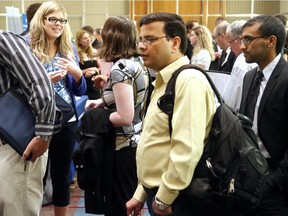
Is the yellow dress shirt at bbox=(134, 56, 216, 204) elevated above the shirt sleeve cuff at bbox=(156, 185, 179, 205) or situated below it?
above

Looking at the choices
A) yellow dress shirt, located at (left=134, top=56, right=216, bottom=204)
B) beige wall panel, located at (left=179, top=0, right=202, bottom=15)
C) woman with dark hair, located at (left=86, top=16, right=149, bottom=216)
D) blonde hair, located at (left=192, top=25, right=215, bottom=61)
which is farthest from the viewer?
beige wall panel, located at (left=179, top=0, right=202, bottom=15)

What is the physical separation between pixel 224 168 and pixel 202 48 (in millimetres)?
3881

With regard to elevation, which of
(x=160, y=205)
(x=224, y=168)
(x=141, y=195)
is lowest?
(x=141, y=195)

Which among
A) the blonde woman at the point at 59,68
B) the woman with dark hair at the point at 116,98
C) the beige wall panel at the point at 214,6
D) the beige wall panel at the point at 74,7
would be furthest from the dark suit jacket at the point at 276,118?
the beige wall panel at the point at 74,7

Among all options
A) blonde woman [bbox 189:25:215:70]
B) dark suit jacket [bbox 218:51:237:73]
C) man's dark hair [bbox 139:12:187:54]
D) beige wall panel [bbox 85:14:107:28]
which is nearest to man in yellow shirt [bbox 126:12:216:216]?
man's dark hair [bbox 139:12:187:54]

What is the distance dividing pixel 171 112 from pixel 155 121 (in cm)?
9

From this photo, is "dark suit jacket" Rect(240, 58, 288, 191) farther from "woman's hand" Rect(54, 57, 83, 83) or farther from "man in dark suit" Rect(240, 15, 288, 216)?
"woman's hand" Rect(54, 57, 83, 83)

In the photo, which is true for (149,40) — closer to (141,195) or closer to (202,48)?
(141,195)

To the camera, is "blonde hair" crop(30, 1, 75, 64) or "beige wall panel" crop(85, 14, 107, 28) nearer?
"blonde hair" crop(30, 1, 75, 64)

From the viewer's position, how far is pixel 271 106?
191 cm

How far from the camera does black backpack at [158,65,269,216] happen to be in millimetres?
1521

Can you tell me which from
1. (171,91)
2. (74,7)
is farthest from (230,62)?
(74,7)

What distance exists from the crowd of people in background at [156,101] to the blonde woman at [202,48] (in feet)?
7.38

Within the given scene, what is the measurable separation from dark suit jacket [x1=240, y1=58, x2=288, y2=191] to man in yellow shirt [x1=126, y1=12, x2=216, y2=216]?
1.61ft
